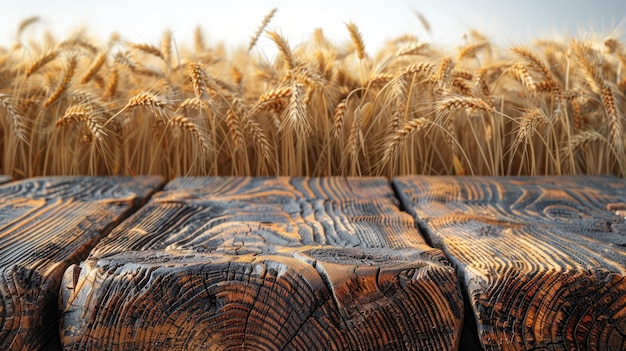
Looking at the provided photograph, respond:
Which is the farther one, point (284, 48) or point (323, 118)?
point (323, 118)

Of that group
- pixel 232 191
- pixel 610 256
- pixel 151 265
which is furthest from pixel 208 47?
pixel 610 256

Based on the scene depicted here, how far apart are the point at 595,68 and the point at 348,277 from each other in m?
1.25

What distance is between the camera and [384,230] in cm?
99

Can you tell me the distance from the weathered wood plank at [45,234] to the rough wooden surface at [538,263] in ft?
1.90

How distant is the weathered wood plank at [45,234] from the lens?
0.71m

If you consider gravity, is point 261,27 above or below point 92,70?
above

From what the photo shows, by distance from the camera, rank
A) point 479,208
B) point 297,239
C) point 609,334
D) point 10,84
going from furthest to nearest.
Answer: point 10,84, point 479,208, point 297,239, point 609,334

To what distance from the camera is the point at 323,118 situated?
5.34 ft

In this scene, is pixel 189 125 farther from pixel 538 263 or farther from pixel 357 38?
pixel 538 263

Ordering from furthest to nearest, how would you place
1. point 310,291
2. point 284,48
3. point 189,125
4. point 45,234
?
point 284,48
point 189,125
point 45,234
point 310,291

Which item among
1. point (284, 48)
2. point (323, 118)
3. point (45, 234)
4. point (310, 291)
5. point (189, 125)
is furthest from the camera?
point (323, 118)

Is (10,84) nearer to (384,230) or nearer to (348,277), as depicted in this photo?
(384,230)

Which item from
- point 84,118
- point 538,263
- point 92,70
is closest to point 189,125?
point 84,118

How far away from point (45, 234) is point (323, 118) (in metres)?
0.89
